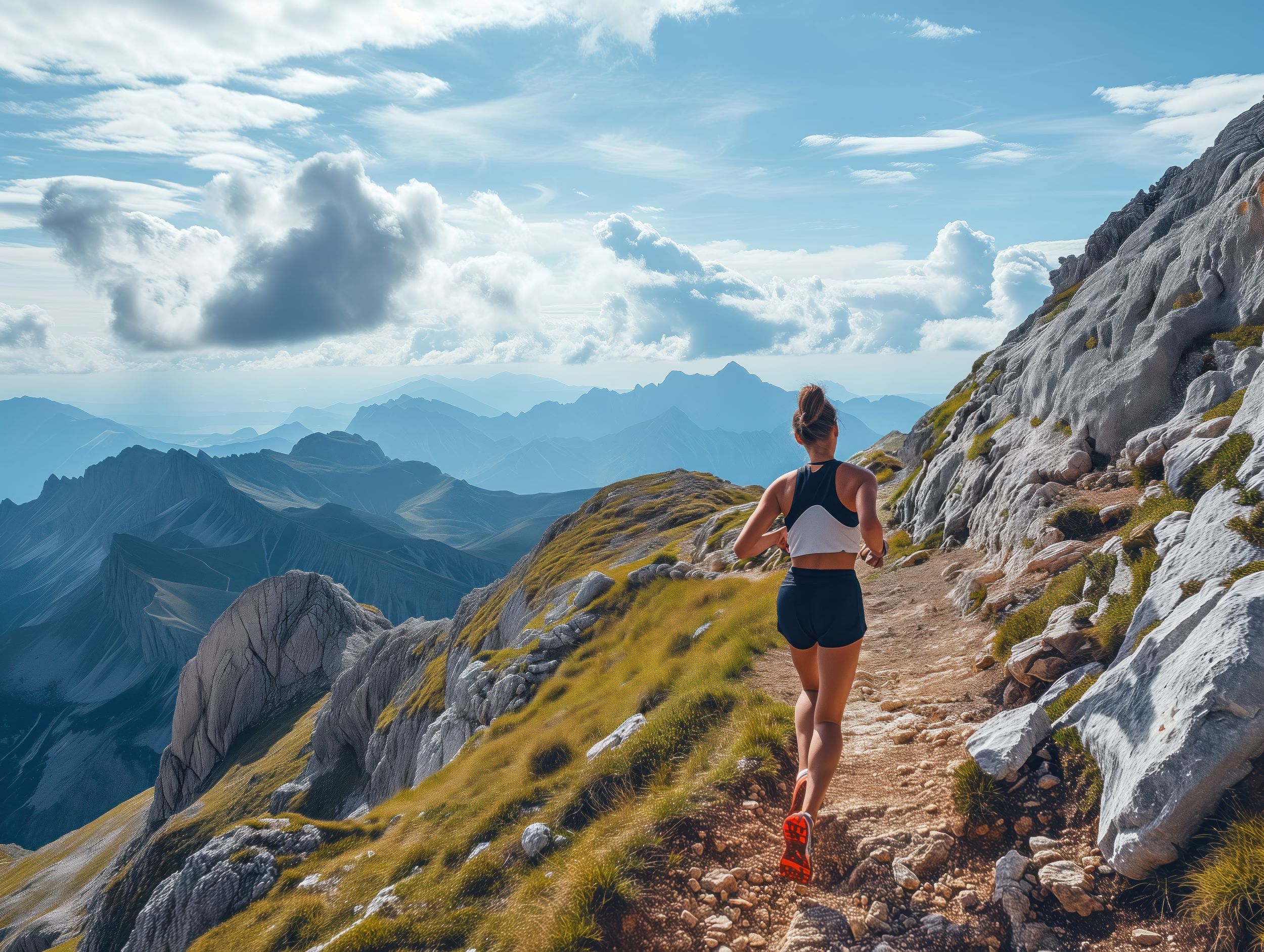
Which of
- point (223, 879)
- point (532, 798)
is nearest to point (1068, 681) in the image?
point (532, 798)

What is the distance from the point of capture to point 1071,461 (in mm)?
19188

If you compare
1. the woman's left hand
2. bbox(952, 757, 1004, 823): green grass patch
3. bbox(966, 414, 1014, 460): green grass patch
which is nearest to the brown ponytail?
the woman's left hand

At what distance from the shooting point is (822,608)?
26.0ft

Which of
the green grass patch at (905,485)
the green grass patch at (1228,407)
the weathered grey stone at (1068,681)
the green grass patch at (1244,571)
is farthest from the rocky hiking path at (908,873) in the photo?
the green grass patch at (905,485)

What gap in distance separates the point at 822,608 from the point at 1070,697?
153 inches

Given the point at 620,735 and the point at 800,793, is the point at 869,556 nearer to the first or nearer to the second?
the point at 800,793

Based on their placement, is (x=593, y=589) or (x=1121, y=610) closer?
(x=1121, y=610)

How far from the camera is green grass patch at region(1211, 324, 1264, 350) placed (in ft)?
54.6

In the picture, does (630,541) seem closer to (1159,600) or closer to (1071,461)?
(1071,461)

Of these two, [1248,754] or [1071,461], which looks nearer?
[1248,754]

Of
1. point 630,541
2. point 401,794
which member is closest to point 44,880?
point 630,541

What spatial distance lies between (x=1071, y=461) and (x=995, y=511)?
2943mm

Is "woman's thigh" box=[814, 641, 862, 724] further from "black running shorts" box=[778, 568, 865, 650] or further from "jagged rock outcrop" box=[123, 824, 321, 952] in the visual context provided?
"jagged rock outcrop" box=[123, 824, 321, 952]

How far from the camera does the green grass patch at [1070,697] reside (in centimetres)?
848
